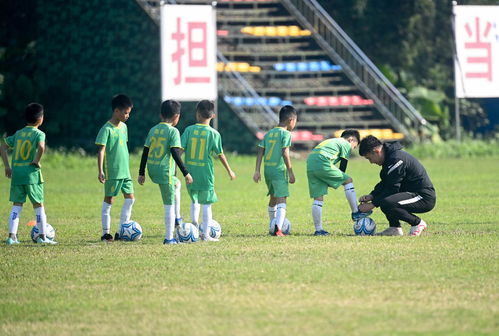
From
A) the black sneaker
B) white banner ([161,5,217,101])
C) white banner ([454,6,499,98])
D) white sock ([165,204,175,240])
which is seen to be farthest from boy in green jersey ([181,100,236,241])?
white banner ([454,6,499,98])

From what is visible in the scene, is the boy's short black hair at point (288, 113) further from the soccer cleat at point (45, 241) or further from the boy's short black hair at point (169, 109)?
the soccer cleat at point (45, 241)

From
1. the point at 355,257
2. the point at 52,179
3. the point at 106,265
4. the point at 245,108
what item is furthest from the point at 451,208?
the point at 245,108

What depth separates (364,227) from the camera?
42.8 ft

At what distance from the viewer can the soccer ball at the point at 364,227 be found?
13031mm

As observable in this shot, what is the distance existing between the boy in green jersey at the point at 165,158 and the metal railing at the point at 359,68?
19224 mm

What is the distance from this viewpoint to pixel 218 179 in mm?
24438

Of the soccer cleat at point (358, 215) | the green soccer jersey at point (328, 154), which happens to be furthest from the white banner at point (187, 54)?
the soccer cleat at point (358, 215)

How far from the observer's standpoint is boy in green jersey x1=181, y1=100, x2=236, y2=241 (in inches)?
505

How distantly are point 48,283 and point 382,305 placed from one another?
3.16 meters

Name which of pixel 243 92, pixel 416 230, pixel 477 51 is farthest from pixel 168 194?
pixel 243 92

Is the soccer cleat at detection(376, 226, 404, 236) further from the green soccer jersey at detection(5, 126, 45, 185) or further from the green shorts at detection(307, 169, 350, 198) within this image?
the green soccer jersey at detection(5, 126, 45, 185)

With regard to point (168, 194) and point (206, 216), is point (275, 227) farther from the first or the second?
point (168, 194)

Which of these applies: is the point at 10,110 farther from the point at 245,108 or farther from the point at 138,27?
the point at 245,108

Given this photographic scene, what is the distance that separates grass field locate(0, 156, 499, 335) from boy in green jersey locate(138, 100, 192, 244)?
1.46ft
